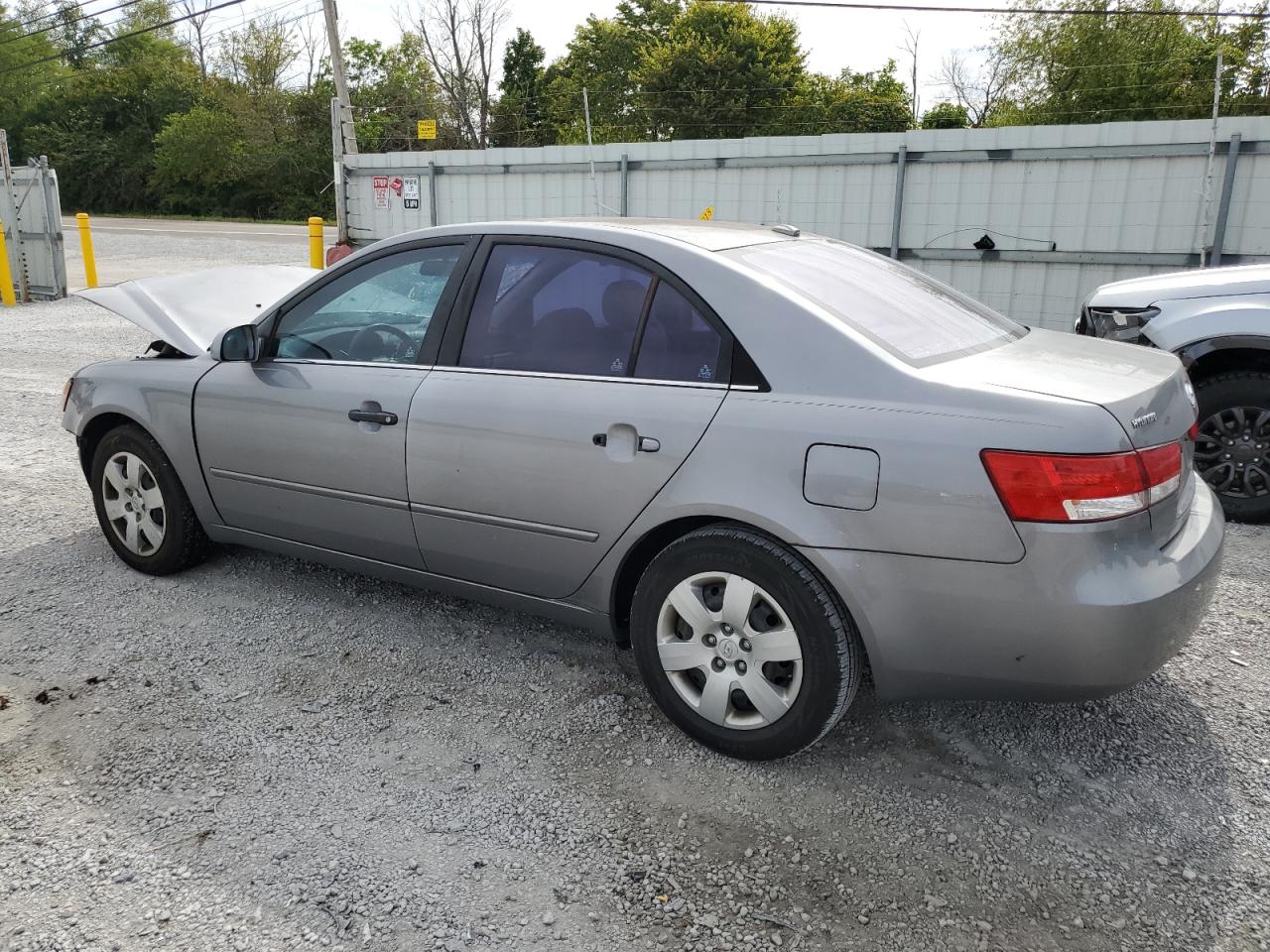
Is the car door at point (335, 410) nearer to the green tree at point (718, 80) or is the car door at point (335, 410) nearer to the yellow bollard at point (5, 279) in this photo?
the yellow bollard at point (5, 279)

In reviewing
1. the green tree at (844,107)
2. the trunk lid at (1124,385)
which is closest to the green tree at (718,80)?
the green tree at (844,107)

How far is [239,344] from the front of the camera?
145 inches

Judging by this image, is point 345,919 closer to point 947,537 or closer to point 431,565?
point 431,565

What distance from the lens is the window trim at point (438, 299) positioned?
3.34 m

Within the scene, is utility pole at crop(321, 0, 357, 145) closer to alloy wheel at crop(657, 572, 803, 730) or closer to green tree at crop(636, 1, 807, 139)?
alloy wheel at crop(657, 572, 803, 730)

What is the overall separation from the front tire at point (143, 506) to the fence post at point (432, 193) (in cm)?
1046

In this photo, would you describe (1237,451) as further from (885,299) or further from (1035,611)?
(1035,611)

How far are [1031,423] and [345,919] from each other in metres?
2.00

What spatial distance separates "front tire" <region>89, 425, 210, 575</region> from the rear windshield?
260 cm

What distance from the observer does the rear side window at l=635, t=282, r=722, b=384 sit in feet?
9.19

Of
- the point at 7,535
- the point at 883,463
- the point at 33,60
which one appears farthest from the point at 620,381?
the point at 33,60

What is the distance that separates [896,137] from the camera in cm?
1043

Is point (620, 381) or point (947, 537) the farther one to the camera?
point (620, 381)

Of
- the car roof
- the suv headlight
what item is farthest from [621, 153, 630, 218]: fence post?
the car roof
